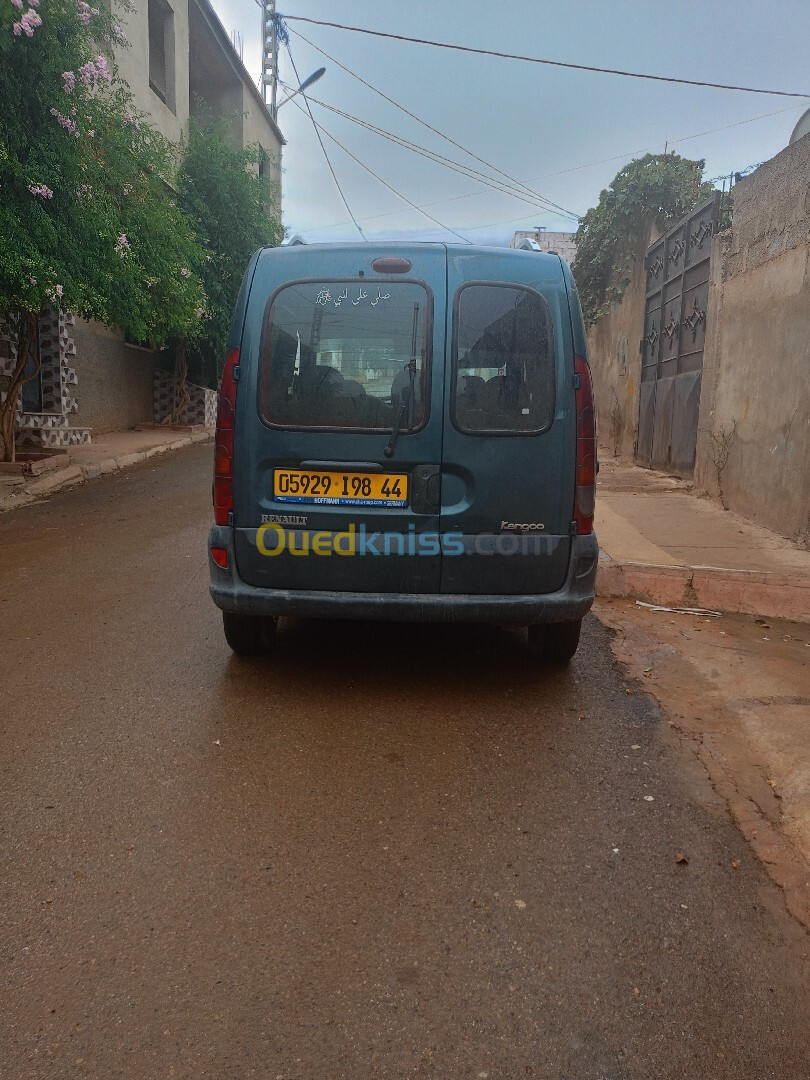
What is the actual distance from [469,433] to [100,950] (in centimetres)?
246

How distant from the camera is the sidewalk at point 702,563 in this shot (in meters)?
5.67

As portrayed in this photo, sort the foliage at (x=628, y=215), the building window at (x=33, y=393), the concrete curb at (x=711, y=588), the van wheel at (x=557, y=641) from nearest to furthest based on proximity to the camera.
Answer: the van wheel at (x=557, y=641), the concrete curb at (x=711, y=588), the foliage at (x=628, y=215), the building window at (x=33, y=393)

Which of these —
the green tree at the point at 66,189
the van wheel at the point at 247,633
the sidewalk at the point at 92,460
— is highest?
the green tree at the point at 66,189

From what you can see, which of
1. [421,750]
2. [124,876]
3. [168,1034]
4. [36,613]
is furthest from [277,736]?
[36,613]

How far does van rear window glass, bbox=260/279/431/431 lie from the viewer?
3.73 m

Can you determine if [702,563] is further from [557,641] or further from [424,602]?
[424,602]

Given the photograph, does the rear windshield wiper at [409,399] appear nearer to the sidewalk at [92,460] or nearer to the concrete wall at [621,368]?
the sidewalk at [92,460]

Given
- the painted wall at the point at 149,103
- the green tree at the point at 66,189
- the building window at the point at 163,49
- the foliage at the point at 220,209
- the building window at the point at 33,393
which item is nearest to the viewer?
the green tree at the point at 66,189

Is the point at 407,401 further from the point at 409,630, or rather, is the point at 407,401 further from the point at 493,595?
the point at 409,630

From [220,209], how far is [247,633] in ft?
54.8

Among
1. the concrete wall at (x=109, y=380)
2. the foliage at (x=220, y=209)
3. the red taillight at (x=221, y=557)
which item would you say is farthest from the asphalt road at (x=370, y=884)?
the foliage at (x=220, y=209)

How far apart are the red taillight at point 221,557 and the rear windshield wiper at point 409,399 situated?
0.89 meters

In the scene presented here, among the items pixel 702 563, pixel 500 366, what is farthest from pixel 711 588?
pixel 500 366

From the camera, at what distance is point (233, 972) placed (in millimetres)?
2053
